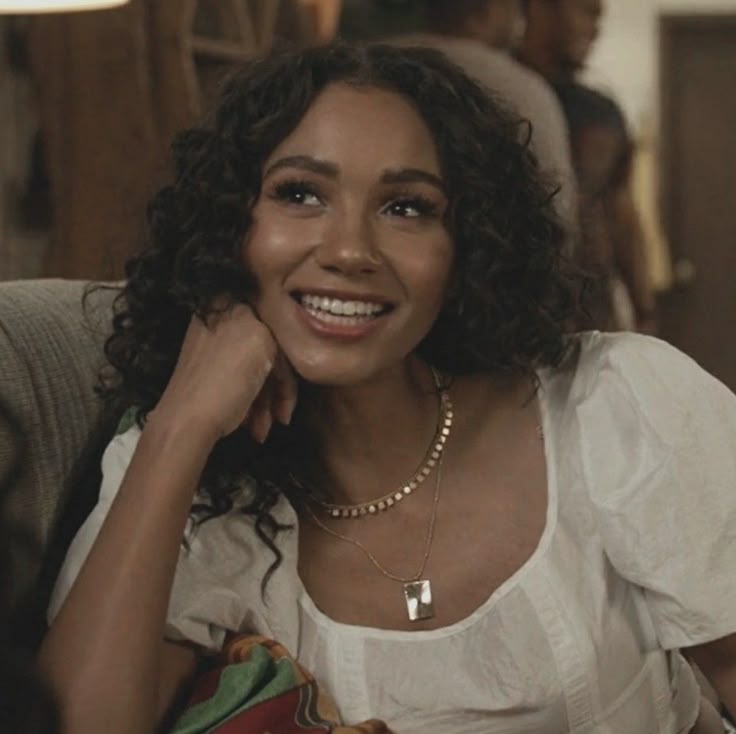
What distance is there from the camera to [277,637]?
4.70ft

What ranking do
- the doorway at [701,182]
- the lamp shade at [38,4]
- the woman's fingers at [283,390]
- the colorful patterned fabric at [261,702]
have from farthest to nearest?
the doorway at [701,182] < the lamp shade at [38,4] < the woman's fingers at [283,390] < the colorful patterned fabric at [261,702]

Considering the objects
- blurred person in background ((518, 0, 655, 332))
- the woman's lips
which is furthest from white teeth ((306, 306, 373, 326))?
blurred person in background ((518, 0, 655, 332))

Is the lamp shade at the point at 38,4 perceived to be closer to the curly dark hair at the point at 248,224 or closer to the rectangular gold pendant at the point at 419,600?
the curly dark hair at the point at 248,224

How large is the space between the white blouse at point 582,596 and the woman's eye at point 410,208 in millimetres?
219

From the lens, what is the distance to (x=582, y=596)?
142cm

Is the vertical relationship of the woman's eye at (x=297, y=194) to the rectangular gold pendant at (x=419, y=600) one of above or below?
above

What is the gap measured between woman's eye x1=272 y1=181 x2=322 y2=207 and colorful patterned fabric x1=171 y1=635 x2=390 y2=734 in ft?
1.30

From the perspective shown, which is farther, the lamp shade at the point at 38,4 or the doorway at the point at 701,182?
the doorway at the point at 701,182

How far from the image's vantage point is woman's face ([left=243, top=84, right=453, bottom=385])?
1.38 m

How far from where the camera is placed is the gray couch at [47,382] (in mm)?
1438

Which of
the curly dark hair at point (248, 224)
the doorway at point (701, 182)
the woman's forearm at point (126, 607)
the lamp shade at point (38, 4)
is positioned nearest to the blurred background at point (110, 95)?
the lamp shade at point (38, 4)

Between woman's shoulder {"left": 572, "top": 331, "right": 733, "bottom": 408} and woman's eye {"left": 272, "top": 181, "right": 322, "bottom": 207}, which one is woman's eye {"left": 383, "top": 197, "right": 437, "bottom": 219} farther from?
woman's shoulder {"left": 572, "top": 331, "right": 733, "bottom": 408}

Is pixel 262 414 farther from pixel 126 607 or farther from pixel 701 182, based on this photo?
pixel 701 182

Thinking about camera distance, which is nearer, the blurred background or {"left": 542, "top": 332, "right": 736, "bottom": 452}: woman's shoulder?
{"left": 542, "top": 332, "right": 736, "bottom": 452}: woman's shoulder
